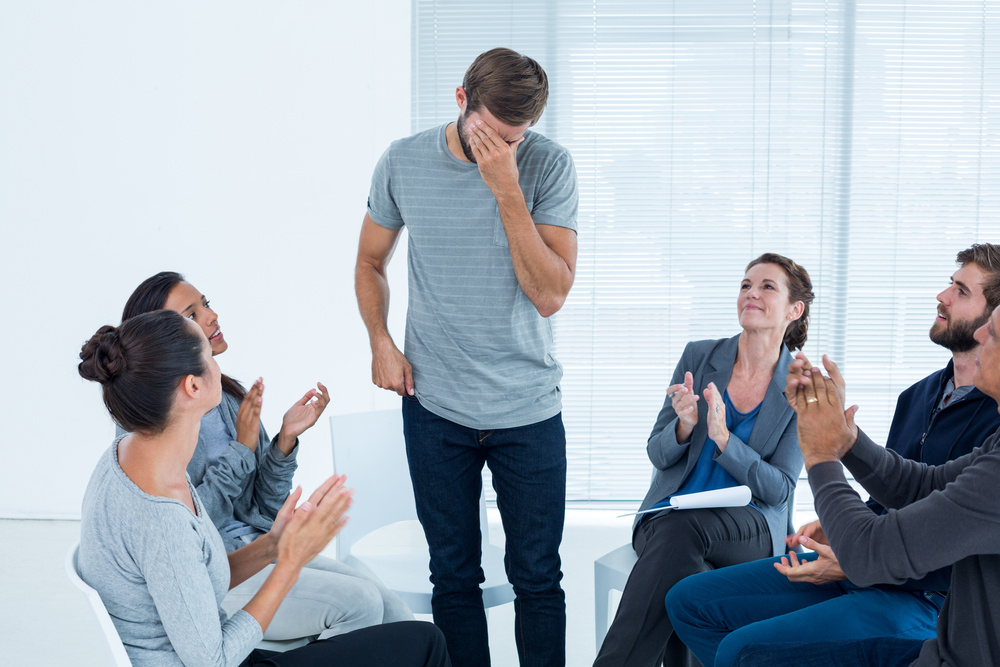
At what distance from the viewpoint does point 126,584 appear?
1.14 meters

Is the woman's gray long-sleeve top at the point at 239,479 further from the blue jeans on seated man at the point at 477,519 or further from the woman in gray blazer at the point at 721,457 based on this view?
the woman in gray blazer at the point at 721,457

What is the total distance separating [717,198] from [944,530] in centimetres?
270

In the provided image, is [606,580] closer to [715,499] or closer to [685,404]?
[715,499]

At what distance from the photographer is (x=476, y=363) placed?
5.58 ft

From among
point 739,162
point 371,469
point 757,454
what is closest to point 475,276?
point 371,469

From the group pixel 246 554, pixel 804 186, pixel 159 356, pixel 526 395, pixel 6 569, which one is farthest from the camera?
pixel 804 186

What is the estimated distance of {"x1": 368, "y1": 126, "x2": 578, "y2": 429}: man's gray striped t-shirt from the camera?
5.55ft

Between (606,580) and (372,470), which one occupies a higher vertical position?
(372,470)

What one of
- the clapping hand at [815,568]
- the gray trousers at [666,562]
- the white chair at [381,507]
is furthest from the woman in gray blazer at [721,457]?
the white chair at [381,507]

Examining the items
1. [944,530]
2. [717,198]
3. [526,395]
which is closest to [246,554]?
[526,395]

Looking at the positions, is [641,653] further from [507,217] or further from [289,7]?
[289,7]

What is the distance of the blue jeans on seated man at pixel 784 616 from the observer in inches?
55.8

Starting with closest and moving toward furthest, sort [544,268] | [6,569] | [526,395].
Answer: [544,268] < [526,395] < [6,569]

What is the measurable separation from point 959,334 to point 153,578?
65.8 inches
